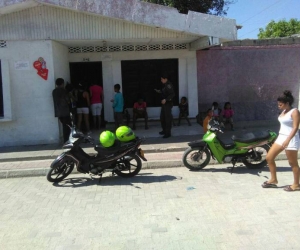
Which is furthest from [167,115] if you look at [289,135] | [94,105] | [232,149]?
[289,135]

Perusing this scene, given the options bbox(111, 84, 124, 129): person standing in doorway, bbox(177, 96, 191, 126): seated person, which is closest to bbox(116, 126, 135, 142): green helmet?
bbox(111, 84, 124, 129): person standing in doorway

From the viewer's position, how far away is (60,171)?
20.4 ft

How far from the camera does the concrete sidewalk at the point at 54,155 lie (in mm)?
7077

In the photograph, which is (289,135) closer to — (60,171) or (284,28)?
(60,171)

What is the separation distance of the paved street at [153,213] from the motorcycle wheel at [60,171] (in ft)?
0.45

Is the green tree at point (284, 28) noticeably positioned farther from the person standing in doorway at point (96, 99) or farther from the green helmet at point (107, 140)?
the green helmet at point (107, 140)

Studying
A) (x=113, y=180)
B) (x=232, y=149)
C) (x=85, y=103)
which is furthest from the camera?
(x=85, y=103)

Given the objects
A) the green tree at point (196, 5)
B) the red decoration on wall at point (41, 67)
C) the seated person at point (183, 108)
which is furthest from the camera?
the green tree at point (196, 5)

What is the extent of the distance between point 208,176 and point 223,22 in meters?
4.14

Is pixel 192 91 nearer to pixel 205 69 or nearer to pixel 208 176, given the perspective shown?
pixel 205 69

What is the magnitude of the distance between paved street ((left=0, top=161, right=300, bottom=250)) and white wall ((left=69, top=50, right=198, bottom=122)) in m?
5.08

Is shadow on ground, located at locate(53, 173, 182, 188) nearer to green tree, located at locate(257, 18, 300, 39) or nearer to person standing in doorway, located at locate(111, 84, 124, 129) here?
person standing in doorway, located at locate(111, 84, 124, 129)

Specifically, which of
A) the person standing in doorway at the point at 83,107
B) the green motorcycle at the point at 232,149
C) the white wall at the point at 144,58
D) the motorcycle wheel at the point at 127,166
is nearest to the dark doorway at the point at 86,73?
the white wall at the point at 144,58

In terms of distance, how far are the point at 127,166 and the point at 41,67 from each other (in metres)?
4.00
